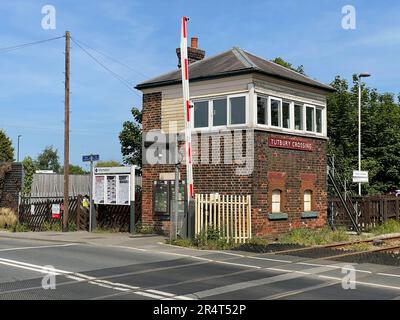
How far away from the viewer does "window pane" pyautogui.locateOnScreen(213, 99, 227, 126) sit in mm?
18359

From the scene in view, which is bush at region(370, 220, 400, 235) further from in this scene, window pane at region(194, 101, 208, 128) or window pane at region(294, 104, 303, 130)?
window pane at region(194, 101, 208, 128)

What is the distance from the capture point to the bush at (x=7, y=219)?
25.0 m

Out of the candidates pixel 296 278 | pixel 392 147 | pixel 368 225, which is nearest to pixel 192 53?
pixel 368 225

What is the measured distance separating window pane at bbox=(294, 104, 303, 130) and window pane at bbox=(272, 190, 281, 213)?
2.78 meters

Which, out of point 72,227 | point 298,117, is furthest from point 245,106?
point 72,227

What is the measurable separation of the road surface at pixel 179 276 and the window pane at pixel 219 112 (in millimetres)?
5506

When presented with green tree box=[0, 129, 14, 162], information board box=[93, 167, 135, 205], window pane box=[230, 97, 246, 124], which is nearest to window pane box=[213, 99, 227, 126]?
window pane box=[230, 97, 246, 124]

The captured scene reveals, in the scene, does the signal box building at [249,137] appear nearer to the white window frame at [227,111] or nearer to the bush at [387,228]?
the white window frame at [227,111]

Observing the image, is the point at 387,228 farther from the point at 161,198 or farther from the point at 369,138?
the point at 369,138

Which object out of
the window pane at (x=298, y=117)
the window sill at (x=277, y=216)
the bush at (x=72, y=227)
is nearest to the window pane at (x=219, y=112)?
the window pane at (x=298, y=117)

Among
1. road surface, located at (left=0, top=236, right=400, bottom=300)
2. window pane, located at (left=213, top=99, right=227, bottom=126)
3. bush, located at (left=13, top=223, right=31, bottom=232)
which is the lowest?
bush, located at (left=13, top=223, right=31, bottom=232)
